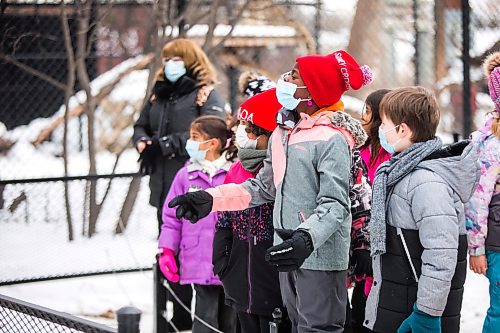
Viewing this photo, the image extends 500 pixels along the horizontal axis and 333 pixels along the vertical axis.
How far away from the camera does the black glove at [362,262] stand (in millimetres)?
4293

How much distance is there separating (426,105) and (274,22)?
6.37 m

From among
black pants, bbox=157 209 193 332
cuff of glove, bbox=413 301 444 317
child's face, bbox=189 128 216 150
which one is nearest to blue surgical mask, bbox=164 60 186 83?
child's face, bbox=189 128 216 150

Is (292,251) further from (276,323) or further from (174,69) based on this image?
(174,69)

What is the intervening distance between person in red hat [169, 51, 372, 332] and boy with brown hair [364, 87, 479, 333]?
0.15 meters

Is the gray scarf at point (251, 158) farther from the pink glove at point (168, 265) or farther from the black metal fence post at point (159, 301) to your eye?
the black metal fence post at point (159, 301)

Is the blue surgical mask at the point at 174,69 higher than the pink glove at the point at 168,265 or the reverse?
higher

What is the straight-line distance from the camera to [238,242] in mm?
4551

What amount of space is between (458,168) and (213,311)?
192cm

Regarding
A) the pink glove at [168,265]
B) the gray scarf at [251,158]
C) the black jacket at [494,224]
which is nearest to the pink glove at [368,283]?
the black jacket at [494,224]

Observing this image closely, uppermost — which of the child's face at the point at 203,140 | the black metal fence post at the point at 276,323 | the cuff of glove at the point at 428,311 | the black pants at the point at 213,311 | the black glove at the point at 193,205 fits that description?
the child's face at the point at 203,140

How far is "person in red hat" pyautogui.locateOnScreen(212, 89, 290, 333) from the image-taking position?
4434 millimetres

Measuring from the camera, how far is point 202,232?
207 inches

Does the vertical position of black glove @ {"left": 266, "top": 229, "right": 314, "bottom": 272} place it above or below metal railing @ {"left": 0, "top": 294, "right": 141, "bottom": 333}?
above

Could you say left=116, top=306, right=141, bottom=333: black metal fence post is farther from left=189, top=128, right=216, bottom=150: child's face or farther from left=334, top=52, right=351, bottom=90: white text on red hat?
left=189, top=128, right=216, bottom=150: child's face
